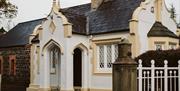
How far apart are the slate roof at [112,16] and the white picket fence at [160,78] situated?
31.2ft

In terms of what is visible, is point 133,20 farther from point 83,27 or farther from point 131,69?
point 131,69

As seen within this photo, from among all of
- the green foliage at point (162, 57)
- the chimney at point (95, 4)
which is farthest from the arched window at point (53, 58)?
the green foliage at point (162, 57)

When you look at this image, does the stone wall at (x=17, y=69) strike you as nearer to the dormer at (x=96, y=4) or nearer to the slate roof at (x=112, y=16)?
the dormer at (x=96, y=4)

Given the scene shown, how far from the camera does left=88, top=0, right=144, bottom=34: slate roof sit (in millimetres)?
25859

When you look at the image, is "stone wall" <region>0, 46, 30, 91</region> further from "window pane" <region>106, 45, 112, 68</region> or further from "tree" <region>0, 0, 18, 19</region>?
Answer: "window pane" <region>106, 45, 112, 68</region>

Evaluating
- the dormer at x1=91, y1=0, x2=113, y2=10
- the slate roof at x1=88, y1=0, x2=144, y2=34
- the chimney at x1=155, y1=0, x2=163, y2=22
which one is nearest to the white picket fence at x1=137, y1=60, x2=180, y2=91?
the slate roof at x1=88, y1=0, x2=144, y2=34

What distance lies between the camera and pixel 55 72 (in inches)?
1108

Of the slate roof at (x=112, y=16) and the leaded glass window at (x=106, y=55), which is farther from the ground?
the slate roof at (x=112, y=16)

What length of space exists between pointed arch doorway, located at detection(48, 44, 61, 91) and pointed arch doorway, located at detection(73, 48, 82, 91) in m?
1.27

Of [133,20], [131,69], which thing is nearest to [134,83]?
[131,69]

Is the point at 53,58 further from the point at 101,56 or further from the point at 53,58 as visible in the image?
the point at 101,56

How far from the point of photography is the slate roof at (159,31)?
Result: 25241mm

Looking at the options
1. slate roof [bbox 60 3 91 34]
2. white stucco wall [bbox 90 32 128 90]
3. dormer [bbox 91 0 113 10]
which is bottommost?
white stucco wall [bbox 90 32 128 90]

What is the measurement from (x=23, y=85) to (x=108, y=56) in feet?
40.0
